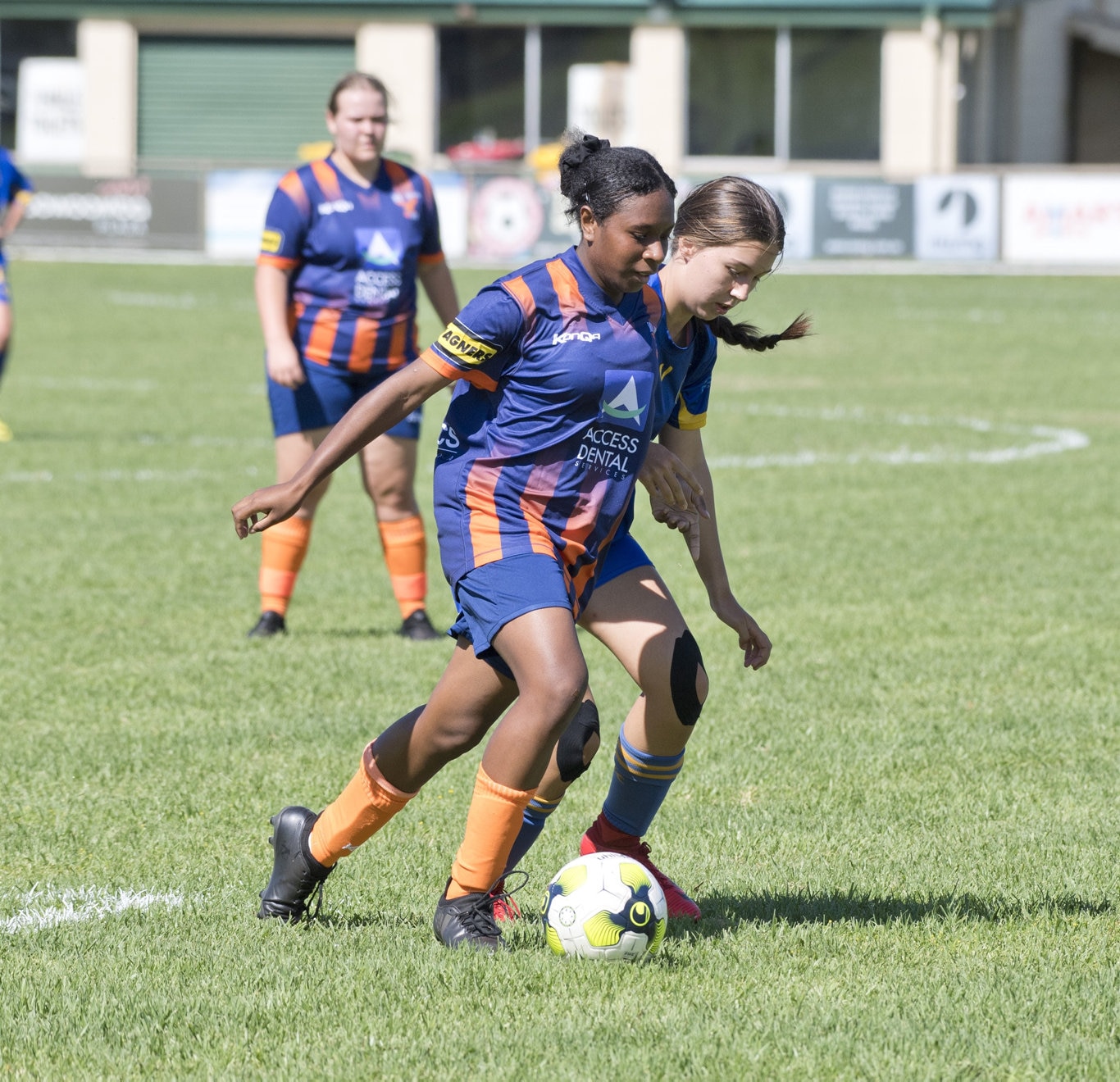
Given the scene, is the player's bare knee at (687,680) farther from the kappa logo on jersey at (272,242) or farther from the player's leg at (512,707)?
the kappa logo on jersey at (272,242)

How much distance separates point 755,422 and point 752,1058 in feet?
37.3

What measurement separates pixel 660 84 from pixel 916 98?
5.21 metres

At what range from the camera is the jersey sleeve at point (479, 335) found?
377 cm

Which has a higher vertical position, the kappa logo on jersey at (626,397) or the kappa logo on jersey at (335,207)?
the kappa logo on jersey at (335,207)

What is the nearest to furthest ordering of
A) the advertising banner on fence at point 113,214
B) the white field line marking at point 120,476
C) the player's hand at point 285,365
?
the player's hand at point 285,365 < the white field line marking at point 120,476 < the advertising banner on fence at point 113,214

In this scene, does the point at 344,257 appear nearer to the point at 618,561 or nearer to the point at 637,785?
the point at 618,561

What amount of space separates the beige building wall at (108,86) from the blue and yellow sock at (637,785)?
117 feet

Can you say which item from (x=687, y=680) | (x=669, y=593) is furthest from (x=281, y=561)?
(x=687, y=680)

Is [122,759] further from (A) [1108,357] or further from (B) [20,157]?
(B) [20,157]

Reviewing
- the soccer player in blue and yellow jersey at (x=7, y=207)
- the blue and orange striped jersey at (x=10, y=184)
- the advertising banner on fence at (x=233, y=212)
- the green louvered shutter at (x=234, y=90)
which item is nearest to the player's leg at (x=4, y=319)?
the soccer player in blue and yellow jersey at (x=7, y=207)

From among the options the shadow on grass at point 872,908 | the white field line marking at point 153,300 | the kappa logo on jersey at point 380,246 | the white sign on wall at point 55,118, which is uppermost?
the white sign on wall at point 55,118

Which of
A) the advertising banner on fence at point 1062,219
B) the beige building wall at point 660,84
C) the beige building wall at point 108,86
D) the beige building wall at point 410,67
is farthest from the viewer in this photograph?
the beige building wall at point 108,86

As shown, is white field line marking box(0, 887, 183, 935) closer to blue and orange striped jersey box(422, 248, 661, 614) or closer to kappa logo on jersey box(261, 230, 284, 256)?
blue and orange striped jersey box(422, 248, 661, 614)

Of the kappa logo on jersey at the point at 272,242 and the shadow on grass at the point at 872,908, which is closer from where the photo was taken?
the shadow on grass at the point at 872,908
